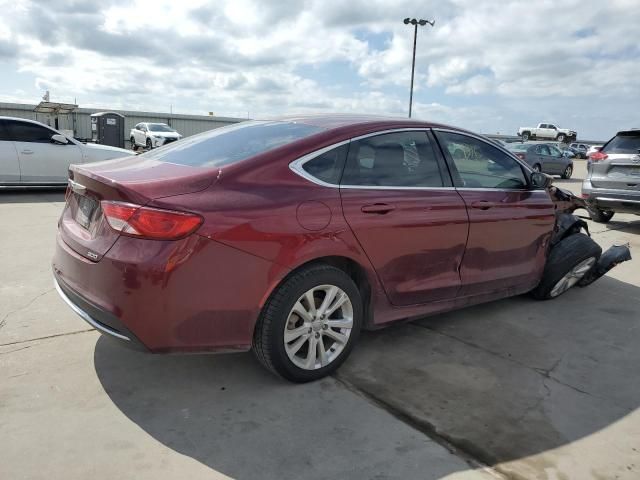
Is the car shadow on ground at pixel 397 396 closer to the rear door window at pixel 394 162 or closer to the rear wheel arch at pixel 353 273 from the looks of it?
the rear wheel arch at pixel 353 273

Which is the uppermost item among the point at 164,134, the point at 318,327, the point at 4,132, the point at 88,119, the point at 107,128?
the point at 88,119

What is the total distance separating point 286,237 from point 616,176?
753 centimetres

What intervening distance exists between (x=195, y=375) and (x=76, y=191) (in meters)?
1.35

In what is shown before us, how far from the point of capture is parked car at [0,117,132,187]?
32.8ft

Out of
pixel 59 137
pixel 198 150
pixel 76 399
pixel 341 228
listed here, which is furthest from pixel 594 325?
pixel 59 137

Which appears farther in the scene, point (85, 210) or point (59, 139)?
point (59, 139)

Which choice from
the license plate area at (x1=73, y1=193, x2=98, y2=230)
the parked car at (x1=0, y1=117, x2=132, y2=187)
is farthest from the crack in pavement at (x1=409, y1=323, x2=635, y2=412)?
the parked car at (x1=0, y1=117, x2=132, y2=187)

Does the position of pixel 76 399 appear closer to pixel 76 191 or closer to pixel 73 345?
pixel 73 345

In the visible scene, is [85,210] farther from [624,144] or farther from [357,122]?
[624,144]

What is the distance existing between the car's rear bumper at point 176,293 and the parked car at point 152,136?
2431 cm

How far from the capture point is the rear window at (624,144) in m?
8.34

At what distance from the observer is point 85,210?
3.04 meters

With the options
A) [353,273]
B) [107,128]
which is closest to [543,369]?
[353,273]

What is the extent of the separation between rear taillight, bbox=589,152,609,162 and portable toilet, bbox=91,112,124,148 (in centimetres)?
2148
